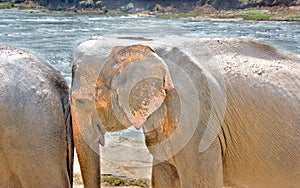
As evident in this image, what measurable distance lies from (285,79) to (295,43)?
19178 mm

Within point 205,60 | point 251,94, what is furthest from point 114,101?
point 251,94

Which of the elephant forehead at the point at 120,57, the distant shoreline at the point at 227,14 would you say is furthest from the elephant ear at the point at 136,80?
the distant shoreline at the point at 227,14

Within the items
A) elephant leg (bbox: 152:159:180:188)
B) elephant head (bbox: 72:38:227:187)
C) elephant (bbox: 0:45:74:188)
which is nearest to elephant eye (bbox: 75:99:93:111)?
elephant head (bbox: 72:38:227:187)

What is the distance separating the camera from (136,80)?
3119 mm

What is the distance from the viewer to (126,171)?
5.83 m

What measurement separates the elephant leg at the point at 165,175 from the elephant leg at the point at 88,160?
556mm

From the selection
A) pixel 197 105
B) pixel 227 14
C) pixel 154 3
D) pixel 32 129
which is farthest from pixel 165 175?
pixel 154 3

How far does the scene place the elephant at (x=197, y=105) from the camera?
315cm

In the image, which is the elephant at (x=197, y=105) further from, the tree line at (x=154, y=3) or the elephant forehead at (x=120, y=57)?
the tree line at (x=154, y=3)

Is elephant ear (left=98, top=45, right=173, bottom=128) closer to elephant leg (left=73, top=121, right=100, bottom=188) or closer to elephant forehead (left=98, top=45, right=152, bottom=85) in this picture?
elephant forehead (left=98, top=45, right=152, bottom=85)

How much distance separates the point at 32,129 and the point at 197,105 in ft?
3.19

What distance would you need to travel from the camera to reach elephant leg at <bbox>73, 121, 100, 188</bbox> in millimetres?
3320

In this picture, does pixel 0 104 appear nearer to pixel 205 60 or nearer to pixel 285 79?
pixel 205 60

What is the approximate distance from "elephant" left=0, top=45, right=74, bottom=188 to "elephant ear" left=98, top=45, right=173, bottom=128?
405 millimetres
